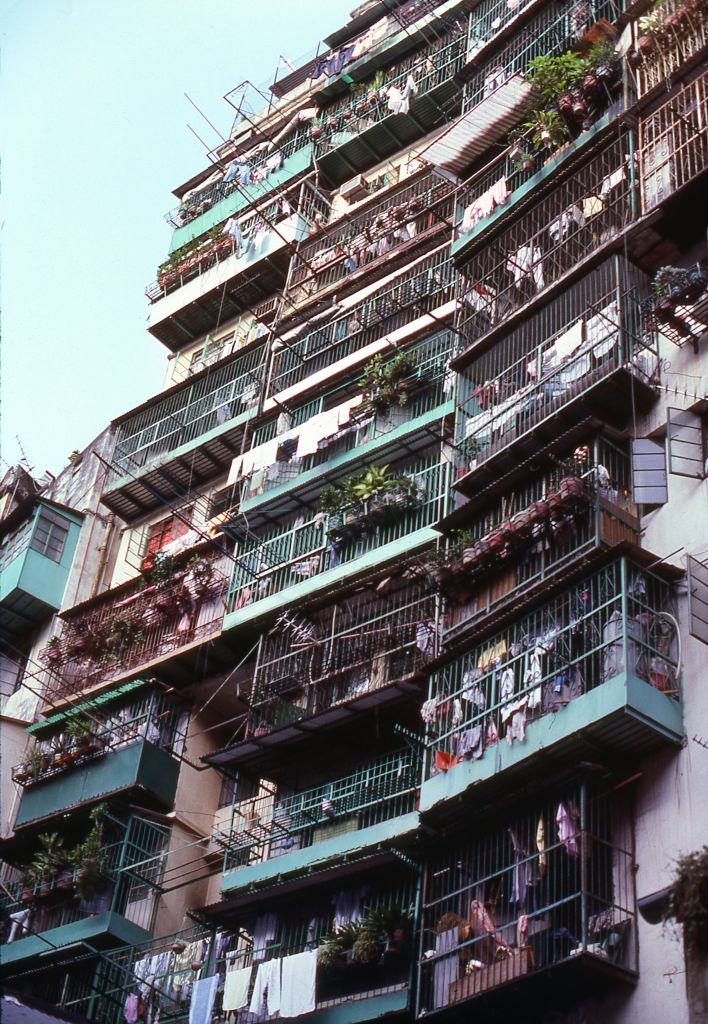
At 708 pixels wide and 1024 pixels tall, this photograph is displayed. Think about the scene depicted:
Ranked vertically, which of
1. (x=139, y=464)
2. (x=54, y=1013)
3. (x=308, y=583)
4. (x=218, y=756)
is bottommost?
(x=54, y=1013)

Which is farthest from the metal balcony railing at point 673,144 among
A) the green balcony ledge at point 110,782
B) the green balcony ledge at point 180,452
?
the green balcony ledge at point 110,782

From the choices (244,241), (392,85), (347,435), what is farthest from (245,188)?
(347,435)

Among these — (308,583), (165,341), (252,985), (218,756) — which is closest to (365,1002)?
Answer: (252,985)

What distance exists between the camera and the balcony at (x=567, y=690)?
19.5 meters

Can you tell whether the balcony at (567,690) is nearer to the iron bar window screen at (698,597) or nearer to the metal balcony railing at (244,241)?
the iron bar window screen at (698,597)

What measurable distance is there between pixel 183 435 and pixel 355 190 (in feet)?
29.5

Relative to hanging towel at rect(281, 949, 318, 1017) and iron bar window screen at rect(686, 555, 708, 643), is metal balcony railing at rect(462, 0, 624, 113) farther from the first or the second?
hanging towel at rect(281, 949, 318, 1017)

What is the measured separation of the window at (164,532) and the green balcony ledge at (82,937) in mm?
10294

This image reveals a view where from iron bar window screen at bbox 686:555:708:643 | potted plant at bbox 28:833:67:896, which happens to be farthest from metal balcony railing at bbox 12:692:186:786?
iron bar window screen at bbox 686:555:708:643

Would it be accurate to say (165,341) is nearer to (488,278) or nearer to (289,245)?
(289,245)

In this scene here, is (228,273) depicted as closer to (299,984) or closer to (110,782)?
(110,782)

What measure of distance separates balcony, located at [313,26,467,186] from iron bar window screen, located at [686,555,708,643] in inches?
774

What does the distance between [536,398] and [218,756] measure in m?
9.15

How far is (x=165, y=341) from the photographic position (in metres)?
43.0
